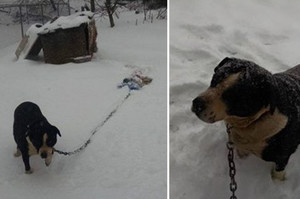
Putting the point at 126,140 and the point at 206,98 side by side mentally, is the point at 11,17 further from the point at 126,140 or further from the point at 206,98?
the point at 206,98

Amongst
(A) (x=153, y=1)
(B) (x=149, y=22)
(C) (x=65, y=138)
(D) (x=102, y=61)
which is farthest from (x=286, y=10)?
(A) (x=153, y=1)

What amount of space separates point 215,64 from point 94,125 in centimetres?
182

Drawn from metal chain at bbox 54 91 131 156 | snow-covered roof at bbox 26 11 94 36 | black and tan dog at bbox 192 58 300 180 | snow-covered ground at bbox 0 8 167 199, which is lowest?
snow-covered ground at bbox 0 8 167 199

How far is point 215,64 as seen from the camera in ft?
8.72

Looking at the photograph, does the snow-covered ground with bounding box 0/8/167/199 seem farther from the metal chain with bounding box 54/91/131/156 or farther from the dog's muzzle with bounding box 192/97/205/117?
the dog's muzzle with bounding box 192/97/205/117

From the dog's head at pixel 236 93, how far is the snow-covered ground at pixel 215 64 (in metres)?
0.50

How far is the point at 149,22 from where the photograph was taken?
30.3 feet

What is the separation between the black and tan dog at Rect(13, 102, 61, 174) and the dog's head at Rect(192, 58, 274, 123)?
1.85 m

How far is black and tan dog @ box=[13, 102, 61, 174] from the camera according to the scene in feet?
10.2

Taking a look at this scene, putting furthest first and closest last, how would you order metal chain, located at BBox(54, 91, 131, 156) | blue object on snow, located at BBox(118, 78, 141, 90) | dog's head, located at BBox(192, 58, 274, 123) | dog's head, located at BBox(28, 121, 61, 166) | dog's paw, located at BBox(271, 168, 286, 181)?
1. blue object on snow, located at BBox(118, 78, 141, 90)
2. metal chain, located at BBox(54, 91, 131, 156)
3. dog's head, located at BBox(28, 121, 61, 166)
4. dog's paw, located at BBox(271, 168, 286, 181)
5. dog's head, located at BBox(192, 58, 274, 123)

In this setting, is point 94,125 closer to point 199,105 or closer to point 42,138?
point 42,138

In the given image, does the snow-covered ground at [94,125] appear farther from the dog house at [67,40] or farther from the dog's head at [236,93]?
the dog's head at [236,93]

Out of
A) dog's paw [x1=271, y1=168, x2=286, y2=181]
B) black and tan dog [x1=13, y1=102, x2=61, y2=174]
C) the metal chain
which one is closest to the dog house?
the metal chain

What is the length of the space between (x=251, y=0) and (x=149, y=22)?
18.9ft
